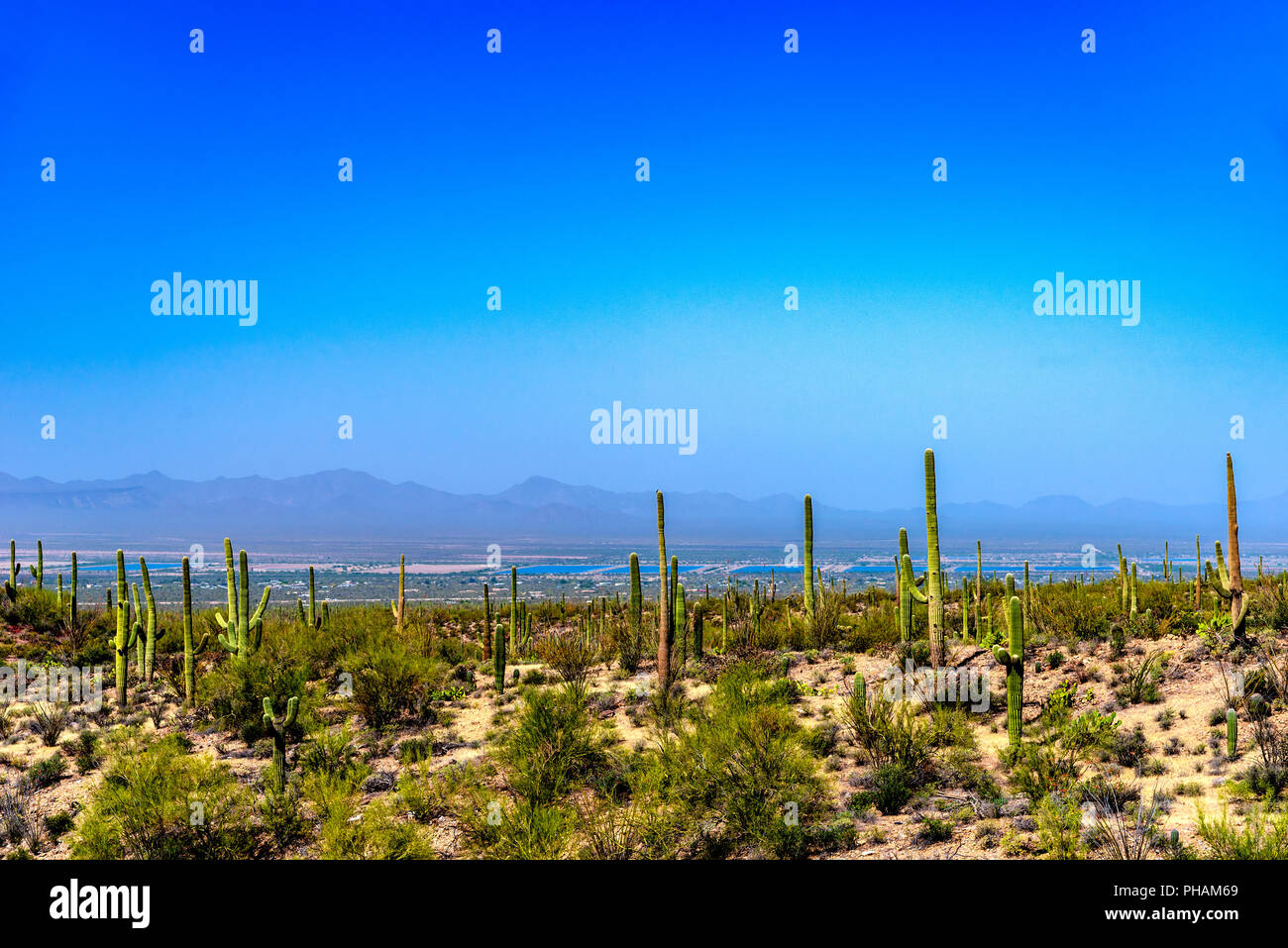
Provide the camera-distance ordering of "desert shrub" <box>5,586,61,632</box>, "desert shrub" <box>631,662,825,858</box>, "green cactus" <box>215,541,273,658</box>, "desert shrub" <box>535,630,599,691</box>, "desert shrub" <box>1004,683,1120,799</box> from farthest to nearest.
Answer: "desert shrub" <box>5,586,61,632</box> → "desert shrub" <box>535,630,599,691</box> → "green cactus" <box>215,541,273,658</box> → "desert shrub" <box>1004,683,1120,799</box> → "desert shrub" <box>631,662,825,858</box>

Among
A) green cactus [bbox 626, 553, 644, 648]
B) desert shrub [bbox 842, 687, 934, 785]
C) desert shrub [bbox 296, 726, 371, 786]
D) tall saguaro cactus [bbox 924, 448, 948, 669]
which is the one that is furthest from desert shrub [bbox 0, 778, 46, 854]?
tall saguaro cactus [bbox 924, 448, 948, 669]

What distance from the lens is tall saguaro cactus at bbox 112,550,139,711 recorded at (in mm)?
15414

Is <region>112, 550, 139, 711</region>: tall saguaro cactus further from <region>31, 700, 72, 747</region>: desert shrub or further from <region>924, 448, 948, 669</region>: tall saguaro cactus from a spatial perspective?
<region>924, 448, 948, 669</region>: tall saguaro cactus

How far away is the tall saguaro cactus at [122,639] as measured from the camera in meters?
15.4

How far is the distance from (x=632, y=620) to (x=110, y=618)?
16.4 m

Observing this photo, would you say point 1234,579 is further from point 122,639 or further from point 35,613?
point 35,613

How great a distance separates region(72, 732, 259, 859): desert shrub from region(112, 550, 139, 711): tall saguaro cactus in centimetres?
778

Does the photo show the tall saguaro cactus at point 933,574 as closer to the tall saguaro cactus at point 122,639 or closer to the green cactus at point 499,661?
the green cactus at point 499,661

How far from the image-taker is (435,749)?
11984 mm

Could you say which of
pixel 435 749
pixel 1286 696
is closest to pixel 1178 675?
pixel 1286 696

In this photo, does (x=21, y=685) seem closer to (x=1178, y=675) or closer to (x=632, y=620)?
(x=632, y=620)

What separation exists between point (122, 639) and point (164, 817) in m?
9.75

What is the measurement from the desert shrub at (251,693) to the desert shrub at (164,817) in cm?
351
